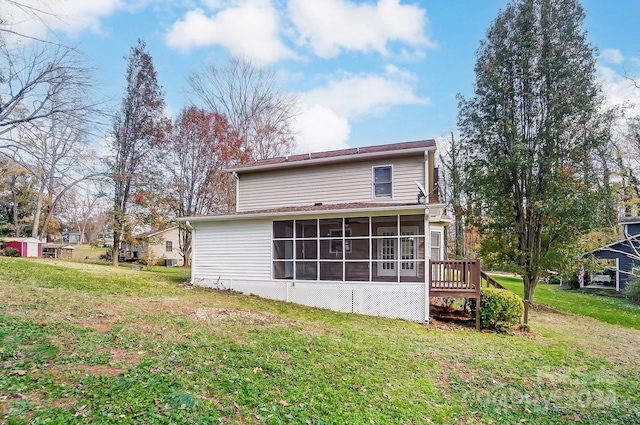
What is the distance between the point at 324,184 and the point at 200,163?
49.3 feet

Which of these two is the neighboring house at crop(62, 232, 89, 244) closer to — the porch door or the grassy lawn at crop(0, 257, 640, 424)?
the grassy lawn at crop(0, 257, 640, 424)

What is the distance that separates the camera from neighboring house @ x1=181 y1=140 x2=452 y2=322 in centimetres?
1134

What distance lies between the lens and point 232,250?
1279 centimetres

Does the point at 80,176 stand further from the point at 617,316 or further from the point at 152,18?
the point at 617,316

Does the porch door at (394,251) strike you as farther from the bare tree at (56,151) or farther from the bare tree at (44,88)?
the bare tree at (44,88)

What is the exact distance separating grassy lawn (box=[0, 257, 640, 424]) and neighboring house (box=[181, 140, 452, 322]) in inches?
105

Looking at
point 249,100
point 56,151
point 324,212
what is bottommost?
point 324,212

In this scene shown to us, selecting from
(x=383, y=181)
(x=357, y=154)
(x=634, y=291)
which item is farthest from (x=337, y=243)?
(x=634, y=291)

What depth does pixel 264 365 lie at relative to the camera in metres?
5.11

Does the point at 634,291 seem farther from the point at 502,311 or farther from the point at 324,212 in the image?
the point at 324,212

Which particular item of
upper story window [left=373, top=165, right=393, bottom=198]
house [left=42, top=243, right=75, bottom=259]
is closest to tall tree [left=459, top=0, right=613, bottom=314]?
upper story window [left=373, top=165, right=393, bottom=198]

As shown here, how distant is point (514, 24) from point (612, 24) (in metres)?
3.56

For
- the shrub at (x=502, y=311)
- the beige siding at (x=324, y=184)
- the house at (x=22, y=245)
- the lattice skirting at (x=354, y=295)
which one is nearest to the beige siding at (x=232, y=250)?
the lattice skirting at (x=354, y=295)

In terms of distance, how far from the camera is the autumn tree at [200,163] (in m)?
24.6
